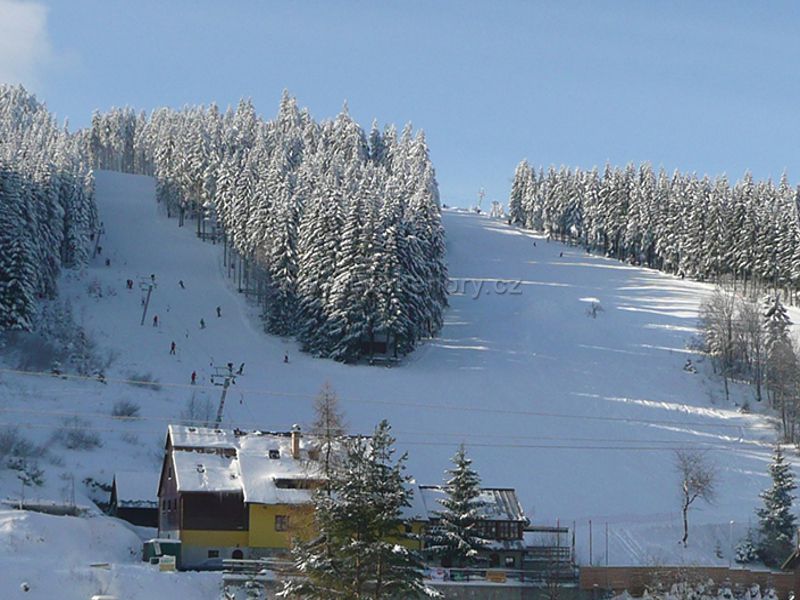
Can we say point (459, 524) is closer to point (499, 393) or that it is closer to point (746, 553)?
point (746, 553)

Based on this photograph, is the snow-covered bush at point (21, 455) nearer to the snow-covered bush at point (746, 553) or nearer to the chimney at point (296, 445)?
the chimney at point (296, 445)

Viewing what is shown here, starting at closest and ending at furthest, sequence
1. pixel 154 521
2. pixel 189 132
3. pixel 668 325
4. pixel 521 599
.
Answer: pixel 521 599, pixel 154 521, pixel 668 325, pixel 189 132

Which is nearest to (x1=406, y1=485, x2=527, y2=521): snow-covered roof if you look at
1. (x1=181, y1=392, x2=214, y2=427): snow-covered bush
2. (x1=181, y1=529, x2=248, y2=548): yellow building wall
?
(x1=181, y1=529, x2=248, y2=548): yellow building wall

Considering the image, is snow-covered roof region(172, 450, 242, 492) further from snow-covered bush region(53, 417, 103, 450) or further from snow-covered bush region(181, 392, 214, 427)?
snow-covered bush region(181, 392, 214, 427)

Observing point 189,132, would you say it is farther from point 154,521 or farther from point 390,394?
point 154,521

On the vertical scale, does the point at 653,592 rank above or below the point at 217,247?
below

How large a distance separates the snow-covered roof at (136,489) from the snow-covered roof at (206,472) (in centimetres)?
649

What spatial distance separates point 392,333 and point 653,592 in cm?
4268

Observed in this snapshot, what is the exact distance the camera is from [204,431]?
52.0 m

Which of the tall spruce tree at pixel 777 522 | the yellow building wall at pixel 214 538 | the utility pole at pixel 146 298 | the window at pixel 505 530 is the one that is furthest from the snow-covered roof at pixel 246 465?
the utility pole at pixel 146 298

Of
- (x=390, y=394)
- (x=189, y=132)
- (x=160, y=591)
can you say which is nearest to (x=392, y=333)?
(x=390, y=394)

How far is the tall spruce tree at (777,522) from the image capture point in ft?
166

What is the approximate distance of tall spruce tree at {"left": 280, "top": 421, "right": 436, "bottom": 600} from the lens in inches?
1139

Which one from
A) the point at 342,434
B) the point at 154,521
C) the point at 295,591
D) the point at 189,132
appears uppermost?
the point at 189,132
